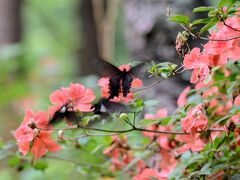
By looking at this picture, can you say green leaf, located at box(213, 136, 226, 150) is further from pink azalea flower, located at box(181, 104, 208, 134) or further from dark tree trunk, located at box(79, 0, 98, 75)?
dark tree trunk, located at box(79, 0, 98, 75)

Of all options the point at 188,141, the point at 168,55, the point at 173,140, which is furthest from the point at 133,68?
the point at 168,55

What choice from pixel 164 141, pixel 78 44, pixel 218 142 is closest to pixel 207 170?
pixel 218 142

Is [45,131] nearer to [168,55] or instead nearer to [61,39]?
[168,55]

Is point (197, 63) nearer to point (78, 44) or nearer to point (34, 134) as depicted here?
point (34, 134)

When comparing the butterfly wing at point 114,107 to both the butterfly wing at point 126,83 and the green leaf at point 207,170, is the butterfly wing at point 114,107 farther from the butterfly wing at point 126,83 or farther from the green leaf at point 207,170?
the green leaf at point 207,170

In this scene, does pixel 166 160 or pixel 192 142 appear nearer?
pixel 192 142

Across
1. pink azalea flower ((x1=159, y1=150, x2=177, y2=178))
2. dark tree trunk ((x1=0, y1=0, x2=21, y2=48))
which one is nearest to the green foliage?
pink azalea flower ((x1=159, y1=150, x2=177, y2=178))
